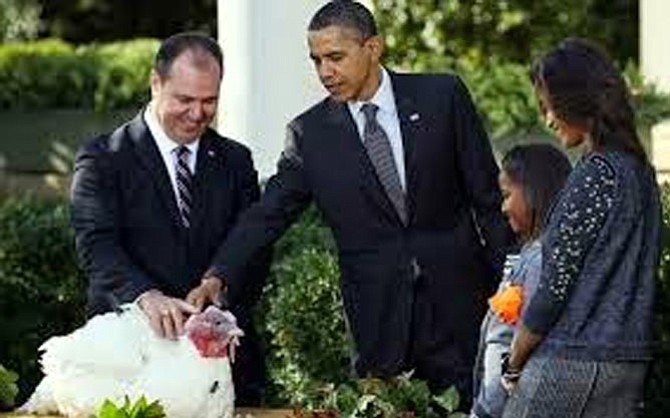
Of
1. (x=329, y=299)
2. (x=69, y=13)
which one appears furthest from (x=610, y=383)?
(x=69, y=13)

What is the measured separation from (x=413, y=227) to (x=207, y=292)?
0.58 metres

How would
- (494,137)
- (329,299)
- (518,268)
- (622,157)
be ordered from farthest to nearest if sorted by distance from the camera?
(494,137) < (329,299) < (518,268) < (622,157)

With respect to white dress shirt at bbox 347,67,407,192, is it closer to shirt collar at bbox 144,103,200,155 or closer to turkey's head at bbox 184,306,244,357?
shirt collar at bbox 144,103,200,155

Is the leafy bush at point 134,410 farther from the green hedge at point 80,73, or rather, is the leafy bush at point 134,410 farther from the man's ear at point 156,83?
the green hedge at point 80,73

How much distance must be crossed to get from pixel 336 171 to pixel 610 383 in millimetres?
1209

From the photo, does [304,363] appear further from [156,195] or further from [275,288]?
[156,195]

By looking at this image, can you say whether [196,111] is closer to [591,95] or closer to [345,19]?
[345,19]

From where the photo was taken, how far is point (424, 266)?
505 cm

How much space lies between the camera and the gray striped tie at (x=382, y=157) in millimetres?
5035

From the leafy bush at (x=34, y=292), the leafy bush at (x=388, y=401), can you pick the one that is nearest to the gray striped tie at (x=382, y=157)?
the leafy bush at (x=388, y=401)

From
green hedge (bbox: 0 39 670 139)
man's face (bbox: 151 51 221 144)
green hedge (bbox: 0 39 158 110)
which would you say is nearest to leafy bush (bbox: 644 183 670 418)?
man's face (bbox: 151 51 221 144)

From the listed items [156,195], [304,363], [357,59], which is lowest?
[304,363]

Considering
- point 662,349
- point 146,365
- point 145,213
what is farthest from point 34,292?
point 146,365

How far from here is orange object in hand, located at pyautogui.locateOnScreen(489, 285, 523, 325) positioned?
4.32 meters
